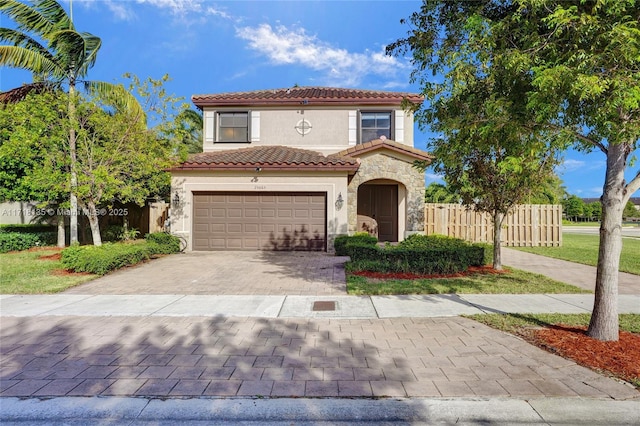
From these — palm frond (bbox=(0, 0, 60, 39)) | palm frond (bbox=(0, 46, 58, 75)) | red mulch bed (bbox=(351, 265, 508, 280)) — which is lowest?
red mulch bed (bbox=(351, 265, 508, 280))

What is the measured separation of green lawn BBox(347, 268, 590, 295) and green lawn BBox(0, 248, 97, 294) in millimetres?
6845

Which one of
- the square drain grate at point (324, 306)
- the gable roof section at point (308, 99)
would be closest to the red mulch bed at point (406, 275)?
the square drain grate at point (324, 306)

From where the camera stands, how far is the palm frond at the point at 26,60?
408 inches

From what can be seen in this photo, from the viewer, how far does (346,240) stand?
11.7 meters

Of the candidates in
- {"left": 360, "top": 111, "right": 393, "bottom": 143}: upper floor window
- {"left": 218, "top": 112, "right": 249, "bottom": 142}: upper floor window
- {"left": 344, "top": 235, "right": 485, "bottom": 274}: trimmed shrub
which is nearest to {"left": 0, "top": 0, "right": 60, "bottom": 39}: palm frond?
{"left": 218, "top": 112, "right": 249, "bottom": 142}: upper floor window

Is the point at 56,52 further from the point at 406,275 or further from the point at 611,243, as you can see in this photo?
the point at 611,243

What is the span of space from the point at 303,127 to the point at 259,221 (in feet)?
17.5

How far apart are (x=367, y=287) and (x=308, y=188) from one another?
258 inches

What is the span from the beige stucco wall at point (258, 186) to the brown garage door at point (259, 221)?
27 centimetres

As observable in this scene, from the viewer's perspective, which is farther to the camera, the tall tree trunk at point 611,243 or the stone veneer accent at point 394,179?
the stone veneer accent at point 394,179

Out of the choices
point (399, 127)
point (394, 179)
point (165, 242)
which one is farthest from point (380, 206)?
point (165, 242)

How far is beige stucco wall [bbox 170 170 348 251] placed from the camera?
12766mm

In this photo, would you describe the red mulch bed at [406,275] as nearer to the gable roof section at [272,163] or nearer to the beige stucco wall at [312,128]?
the gable roof section at [272,163]

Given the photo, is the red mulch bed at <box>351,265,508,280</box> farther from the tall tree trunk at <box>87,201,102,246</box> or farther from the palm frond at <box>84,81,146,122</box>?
the palm frond at <box>84,81,146,122</box>
